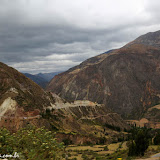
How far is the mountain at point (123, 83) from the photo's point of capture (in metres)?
148

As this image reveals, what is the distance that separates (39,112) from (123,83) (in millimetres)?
116484

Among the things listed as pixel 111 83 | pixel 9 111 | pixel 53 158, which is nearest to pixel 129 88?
pixel 111 83

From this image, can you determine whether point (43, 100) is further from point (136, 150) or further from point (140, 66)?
point (140, 66)

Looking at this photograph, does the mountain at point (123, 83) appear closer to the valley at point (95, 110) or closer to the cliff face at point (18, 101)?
the valley at point (95, 110)

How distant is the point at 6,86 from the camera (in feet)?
216

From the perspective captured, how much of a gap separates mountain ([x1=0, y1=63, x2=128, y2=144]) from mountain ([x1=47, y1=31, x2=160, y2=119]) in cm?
6069

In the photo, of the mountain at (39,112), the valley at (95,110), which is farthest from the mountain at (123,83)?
the mountain at (39,112)

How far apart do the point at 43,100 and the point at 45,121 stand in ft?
56.4

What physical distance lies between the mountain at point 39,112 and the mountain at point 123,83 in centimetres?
6069

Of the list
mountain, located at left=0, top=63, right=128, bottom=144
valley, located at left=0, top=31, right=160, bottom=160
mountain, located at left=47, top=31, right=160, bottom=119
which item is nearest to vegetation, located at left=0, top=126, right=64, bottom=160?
valley, located at left=0, top=31, right=160, bottom=160

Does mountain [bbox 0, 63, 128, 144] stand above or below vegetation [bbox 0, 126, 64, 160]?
below

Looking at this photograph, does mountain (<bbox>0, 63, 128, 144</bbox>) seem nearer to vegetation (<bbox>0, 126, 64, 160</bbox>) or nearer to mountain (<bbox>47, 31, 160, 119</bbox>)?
vegetation (<bbox>0, 126, 64, 160</bbox>)

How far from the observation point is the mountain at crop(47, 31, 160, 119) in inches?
5827


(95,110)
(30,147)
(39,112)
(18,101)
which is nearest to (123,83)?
(95,110)
